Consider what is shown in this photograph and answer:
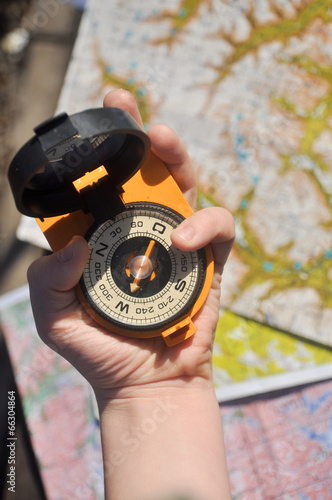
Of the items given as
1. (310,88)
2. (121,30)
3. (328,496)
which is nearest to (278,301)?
(328,496)

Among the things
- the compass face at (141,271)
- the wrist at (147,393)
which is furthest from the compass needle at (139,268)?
the wrist at (147,393)

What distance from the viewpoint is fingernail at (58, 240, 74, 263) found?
793 mm

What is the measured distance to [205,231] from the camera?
851 mm

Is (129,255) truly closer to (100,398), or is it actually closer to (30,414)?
(100,398)

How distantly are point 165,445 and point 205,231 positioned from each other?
459 millimetres

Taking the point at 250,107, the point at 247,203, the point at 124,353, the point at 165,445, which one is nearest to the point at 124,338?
the point at 124,353

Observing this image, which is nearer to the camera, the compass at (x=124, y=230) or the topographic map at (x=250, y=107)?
the compass at (x=124, y=230)

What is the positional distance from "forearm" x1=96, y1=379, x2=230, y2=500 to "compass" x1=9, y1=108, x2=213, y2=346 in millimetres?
168

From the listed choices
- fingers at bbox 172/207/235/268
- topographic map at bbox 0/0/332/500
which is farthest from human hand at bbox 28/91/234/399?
topographic map at bbox 0/0/332/500

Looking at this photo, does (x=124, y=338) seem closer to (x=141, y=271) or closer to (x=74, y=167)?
(x=141, y=271)

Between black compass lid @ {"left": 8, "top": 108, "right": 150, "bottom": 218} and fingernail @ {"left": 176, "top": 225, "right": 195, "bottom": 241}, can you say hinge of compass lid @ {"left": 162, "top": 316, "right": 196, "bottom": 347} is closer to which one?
fingernail @ {"left": 176, "top": 225, "right": 195, "bottom": 241}

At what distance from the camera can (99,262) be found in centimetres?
87

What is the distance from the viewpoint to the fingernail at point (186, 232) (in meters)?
0.82

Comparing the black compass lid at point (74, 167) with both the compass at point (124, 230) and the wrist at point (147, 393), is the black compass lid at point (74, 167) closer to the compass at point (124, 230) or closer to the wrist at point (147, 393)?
the compass at point (124, 230)
